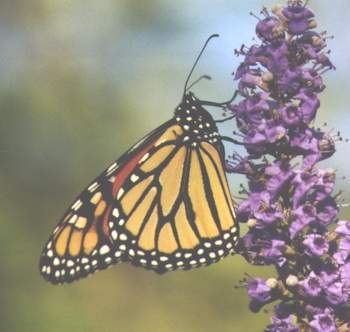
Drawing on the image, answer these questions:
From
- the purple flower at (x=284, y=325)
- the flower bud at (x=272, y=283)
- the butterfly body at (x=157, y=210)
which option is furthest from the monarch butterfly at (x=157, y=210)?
the purple flower at (x=284, y=325)

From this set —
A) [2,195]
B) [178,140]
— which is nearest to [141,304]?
[2,195]

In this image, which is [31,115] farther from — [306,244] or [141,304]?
[306,244]

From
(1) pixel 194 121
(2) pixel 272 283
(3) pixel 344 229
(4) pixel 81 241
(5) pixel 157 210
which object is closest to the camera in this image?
(2) pixel 272 283

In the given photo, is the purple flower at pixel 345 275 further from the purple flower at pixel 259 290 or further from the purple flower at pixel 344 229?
the purple flower at pixel 259 290

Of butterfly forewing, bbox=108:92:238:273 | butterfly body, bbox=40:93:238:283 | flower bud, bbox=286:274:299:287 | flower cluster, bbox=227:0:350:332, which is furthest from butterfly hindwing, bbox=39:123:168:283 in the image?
flower bud, bbox=286:274:299:287

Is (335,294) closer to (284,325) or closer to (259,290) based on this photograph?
(284,325)

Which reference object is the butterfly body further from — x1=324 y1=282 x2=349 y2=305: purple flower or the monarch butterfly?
x1=324 y1=282 x2=349 y2=305: purple flower

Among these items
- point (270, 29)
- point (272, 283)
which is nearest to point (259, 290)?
Answer: point (272, 283)
